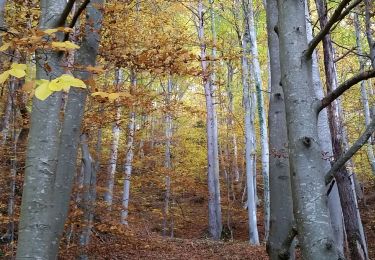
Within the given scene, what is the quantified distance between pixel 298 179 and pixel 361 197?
1997 centimetres

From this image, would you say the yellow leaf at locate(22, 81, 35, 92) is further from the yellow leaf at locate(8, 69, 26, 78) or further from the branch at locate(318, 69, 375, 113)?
the branch at locate(318, 69, 375, 113)

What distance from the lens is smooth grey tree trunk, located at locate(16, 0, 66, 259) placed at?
91.4 inches

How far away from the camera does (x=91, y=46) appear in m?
3.99

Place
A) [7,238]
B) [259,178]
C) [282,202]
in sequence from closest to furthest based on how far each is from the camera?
[282,202]
[7,238]
[259,178]

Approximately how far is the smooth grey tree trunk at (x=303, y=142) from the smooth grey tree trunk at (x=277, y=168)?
1.24 m

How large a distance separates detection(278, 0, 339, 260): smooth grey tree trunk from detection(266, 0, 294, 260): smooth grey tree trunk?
4.07 feet

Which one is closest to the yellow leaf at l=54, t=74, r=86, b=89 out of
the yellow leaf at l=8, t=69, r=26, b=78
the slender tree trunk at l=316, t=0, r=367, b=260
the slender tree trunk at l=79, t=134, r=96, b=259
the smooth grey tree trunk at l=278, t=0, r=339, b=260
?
the yellow leaf at l=8, t=69, r=26, b=78

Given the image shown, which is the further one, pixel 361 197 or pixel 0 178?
pixel 361 197

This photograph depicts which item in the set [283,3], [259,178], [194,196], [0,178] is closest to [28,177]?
[283,3]

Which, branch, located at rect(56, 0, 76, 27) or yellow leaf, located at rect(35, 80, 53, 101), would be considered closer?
yellow leaf, located at rect(35, 80, 53, 101)

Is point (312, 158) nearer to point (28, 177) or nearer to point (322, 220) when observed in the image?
point (322, 220)

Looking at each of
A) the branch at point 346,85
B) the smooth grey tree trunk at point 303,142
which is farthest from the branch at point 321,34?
the branch at point 346,85

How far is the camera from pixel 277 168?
371 centimetres

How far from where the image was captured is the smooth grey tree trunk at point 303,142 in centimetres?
191
